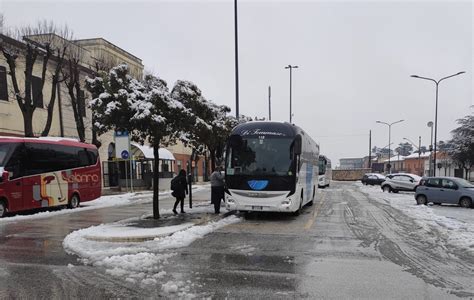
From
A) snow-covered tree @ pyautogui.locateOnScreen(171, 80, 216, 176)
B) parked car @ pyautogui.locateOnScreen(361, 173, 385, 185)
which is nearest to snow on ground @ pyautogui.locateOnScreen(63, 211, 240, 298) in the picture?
snow-covered tree @ pyautogui.locateOnScreen(171, 80, 216, 176)

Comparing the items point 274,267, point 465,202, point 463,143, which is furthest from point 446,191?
point 463,143

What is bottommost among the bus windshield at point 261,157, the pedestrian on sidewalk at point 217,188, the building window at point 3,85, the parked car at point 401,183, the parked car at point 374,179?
the parked car at point 374,179

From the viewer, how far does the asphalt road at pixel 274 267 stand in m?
6.04

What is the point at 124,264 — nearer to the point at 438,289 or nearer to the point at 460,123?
the point at 438,289

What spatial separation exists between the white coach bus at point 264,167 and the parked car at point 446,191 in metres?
10.3

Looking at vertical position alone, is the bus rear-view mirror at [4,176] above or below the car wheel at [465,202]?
above

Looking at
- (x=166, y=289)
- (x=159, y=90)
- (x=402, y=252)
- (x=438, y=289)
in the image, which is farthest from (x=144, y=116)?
(x=438, y=289)

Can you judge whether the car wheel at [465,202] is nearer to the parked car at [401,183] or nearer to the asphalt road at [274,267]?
the asphalt road at [274,267]

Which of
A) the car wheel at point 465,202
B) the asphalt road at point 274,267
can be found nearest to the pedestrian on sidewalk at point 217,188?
the asphalt road at point 274,267

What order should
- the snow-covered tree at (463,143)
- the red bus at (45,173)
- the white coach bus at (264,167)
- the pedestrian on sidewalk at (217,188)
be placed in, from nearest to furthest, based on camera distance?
the white coach bus at (264,167), the red bus at (45,173), the pedestrian on sidewalk at (217,188), the snow-covered tree at (463,143)

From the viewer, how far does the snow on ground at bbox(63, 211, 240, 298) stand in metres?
6.62

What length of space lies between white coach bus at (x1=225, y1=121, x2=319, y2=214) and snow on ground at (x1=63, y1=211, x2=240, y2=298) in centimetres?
163

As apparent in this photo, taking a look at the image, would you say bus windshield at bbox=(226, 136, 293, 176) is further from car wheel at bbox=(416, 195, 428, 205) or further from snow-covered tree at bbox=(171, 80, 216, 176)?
car wheel at bbox=(416, 195, 428, 205)

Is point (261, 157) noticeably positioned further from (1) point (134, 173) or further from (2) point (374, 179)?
(2) point (374, 179)
